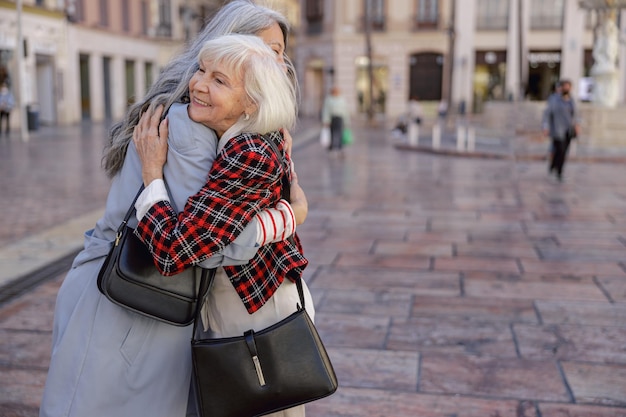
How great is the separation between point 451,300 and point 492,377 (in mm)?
1418

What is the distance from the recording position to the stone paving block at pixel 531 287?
205 inches

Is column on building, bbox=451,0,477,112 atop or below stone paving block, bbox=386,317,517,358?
atop

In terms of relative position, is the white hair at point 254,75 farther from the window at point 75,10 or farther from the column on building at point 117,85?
the column on building at point 117,85

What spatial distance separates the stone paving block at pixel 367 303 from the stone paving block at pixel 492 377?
839 mm

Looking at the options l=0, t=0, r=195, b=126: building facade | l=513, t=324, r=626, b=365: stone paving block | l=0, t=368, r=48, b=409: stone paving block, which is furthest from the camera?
l=0, t=0, r=195, b=126: building facade

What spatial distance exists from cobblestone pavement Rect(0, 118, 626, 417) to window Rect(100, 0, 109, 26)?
2610 cm

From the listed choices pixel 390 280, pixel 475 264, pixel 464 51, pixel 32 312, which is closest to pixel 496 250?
pixel 475 264

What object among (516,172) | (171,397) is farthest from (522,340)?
(516,172)

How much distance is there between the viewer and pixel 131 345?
6.48 ft

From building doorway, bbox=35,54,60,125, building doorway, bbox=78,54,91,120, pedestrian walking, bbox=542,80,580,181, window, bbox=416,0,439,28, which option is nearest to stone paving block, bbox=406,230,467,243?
pedestrian walking, bbox=542,80,580,181

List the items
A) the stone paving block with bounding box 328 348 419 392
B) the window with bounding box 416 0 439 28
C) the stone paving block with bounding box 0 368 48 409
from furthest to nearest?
the window with bounding box 416 0 439 28
the stone paving block with bounding box 328 348 419 392
the stone paving block with bounding box 0 368 48 409

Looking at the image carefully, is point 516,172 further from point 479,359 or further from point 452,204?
point 479,359

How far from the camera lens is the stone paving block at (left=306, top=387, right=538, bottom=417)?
331cm

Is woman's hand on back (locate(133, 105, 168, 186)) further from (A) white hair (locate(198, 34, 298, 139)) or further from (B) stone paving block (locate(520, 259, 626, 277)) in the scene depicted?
(B) stone paving block (locate(520, 259, 626, 277))
